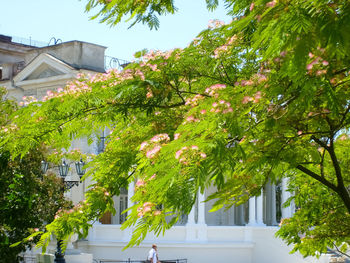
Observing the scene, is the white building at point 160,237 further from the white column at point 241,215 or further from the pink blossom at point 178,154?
the pink blossom at point 178,154

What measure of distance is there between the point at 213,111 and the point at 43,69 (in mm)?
28342

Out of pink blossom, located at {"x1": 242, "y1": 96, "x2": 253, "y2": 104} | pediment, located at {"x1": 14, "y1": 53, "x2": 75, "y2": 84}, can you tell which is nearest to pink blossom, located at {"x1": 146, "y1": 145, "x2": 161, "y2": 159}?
pink blossom, located at {"x1": 242, "y1": 96, "x2": 253, "y2": 104}

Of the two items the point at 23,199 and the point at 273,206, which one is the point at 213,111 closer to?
the point at 23,199

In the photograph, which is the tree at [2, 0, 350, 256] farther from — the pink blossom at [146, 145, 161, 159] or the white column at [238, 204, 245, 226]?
the white column at [238, 204, 245, 226]

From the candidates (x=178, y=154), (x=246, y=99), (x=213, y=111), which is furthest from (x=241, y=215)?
(x=178, y=154)

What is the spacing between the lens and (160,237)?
29.8 meters

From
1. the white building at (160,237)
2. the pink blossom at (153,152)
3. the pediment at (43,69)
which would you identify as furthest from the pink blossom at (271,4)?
the pediment at (43,69)

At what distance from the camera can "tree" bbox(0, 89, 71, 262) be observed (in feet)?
47.6

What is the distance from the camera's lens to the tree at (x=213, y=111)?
15.9ft

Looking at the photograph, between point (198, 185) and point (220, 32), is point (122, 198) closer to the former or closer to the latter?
point (220, 32)

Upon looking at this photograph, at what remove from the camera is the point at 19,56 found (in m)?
43.6

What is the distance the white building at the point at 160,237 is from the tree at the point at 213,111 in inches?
768

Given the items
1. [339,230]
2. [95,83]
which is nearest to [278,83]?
[95,83]

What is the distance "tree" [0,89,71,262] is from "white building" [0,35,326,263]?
9.11 m
